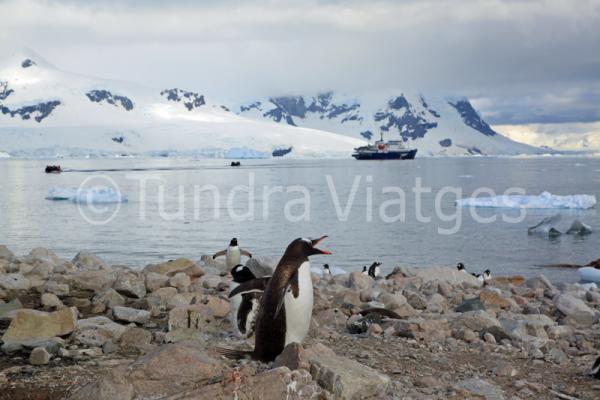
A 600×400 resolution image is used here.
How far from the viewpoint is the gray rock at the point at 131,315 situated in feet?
20.3

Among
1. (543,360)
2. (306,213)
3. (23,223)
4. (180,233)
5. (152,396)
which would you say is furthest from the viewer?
(306,213)

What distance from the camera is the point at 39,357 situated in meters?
4.67

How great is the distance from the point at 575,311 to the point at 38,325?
18.5 ft

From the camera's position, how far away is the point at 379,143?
134250mm

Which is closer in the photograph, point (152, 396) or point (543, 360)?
point (152, 396)

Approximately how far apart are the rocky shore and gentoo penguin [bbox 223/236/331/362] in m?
0.24

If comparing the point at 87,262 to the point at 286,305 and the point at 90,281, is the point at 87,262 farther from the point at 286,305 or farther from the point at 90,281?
the point at 286,305

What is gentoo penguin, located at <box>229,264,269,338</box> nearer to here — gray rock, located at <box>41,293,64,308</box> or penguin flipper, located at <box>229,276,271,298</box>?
penguin flipper, located at <box>229,276,271,298</box>

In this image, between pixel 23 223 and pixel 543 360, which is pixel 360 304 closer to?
pixel 543 360

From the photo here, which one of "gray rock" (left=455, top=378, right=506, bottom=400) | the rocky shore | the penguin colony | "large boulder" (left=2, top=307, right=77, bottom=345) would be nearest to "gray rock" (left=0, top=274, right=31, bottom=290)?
the rocky shore

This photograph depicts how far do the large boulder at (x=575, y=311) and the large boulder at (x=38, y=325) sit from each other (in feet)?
17.0

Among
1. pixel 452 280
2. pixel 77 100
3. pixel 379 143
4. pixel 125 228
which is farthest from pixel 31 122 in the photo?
pixel 452 280

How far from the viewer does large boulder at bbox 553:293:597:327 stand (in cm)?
726

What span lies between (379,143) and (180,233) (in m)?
114
